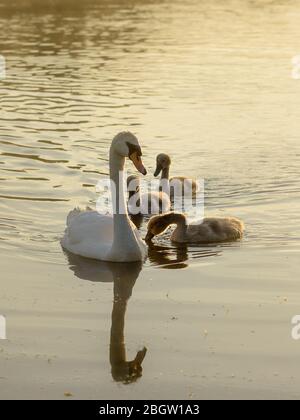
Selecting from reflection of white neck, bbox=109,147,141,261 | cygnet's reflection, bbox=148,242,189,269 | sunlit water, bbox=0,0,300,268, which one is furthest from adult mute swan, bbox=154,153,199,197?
reflection of white neck, bbox=109,147,141,261

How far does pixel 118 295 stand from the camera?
31.3 feet

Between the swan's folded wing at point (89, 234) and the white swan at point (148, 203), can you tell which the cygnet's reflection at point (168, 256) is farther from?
the white swan at point (148, 203)

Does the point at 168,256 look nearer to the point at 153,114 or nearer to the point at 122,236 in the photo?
the point at 122,236

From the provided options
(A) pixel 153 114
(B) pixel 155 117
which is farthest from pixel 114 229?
(A) pixel 153 114

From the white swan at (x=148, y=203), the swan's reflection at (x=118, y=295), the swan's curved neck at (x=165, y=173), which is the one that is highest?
the swan's reflection at (x=118, y=295)

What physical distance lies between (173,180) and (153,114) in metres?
4.89

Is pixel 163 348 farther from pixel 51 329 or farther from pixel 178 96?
pixel 178 96

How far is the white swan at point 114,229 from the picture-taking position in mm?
10625

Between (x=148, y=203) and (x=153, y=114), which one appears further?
(x=153, y=114)

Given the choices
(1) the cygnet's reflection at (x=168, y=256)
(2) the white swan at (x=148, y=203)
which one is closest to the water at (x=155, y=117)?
(1) the cygnet's reflection at (x=168, y=256)

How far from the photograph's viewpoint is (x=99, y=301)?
30.5ft

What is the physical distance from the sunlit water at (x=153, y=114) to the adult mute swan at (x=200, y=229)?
180 mm

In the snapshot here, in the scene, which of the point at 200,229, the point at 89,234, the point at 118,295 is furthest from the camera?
the point at 200,229

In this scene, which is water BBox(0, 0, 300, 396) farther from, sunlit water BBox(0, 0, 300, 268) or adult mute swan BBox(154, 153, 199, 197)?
adult mute swan BBox(154, 153, 199, 197)
